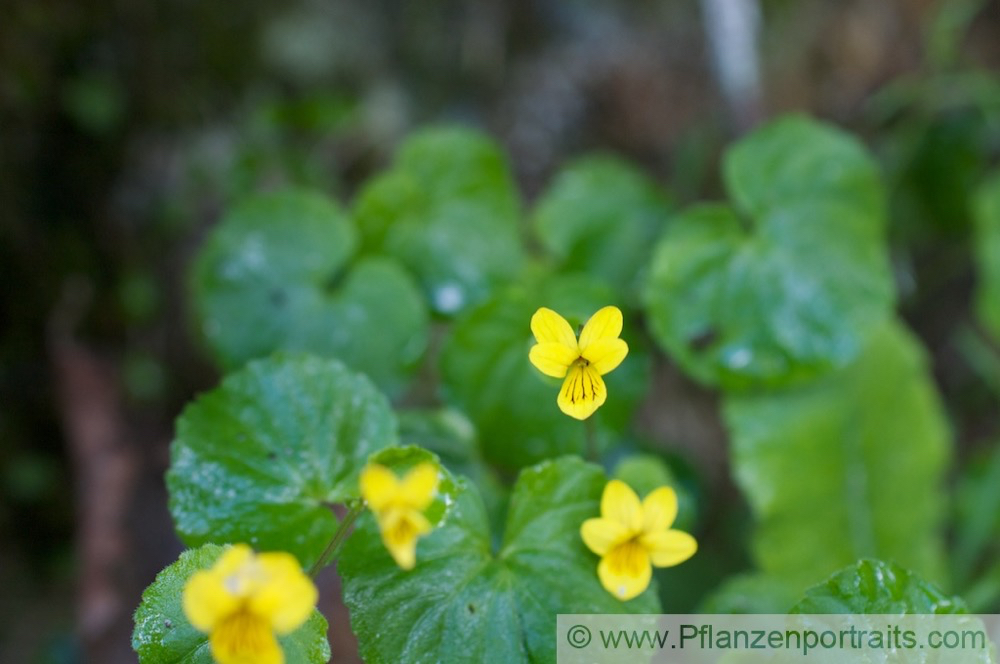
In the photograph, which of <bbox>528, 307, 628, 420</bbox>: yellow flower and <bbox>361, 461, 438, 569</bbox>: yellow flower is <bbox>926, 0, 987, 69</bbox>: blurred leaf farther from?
<bbox>361, 461, 438, 569</bbox>: yellow flower

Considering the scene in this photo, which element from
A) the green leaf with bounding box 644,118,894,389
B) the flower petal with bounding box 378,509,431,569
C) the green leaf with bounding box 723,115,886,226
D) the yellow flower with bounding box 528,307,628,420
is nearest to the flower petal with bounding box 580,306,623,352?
the yellow flower with bounding box 528,307,628,420

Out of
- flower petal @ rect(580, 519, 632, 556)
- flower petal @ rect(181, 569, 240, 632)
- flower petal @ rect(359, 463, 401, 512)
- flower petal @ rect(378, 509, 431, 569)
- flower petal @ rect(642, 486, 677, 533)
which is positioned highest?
flower petal @ rect(642, 486, 677, 533)

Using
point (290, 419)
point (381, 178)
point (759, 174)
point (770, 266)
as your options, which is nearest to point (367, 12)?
point (381, 178)

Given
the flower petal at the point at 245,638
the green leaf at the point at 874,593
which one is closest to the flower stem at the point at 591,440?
the green leaf at the point at 874,593

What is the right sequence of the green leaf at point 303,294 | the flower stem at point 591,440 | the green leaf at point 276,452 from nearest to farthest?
1. the green leaf at point 276,452
2. the flower stem at point 591,440
3. the green leaf at point 303,294

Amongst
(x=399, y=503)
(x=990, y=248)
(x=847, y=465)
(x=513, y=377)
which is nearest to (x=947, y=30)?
(x=990, y=248)

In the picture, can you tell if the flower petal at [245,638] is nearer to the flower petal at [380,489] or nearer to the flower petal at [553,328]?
the flower petal at [380,489]

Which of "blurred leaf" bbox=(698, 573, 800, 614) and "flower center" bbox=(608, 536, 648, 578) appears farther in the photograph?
"blurred leaf" bbox=(698, 573, 800, 614)
